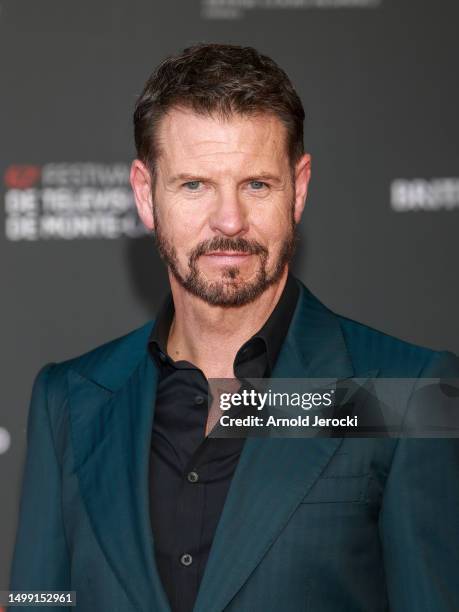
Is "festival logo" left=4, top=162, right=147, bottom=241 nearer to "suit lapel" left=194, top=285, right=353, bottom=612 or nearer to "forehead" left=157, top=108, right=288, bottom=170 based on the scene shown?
"forehead" left=157, top=108, right=288, bottom=170

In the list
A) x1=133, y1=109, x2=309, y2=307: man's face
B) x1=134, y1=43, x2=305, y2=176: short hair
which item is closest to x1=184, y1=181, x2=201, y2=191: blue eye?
x1=133, y1=109, x2=309, y2=307: man's face

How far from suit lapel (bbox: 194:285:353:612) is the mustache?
22 centimetres

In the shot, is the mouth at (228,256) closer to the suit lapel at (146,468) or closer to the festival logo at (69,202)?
the suit lapel at (146,468)

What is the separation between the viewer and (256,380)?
1886 millimetres

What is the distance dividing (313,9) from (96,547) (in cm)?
172

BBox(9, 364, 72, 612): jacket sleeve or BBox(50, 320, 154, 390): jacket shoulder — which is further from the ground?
BBox(50, 320, 154, 390): jacket shoulder

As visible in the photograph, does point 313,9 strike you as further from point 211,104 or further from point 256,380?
point 256,380

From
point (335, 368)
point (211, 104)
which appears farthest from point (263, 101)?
point (335, 368)

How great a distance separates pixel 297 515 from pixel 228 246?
18.0 inches

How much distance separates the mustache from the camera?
5.88 ft

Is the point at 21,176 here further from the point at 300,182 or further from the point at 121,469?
the point at 121,469

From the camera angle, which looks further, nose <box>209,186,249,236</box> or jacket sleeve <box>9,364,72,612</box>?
jacket sleeve <box>9,364,72,612</box>

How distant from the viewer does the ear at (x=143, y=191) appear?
200 centimetres

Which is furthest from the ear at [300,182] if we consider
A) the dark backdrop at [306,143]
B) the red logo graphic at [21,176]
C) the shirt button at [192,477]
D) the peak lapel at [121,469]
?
the red logo graphic at [21,176]
